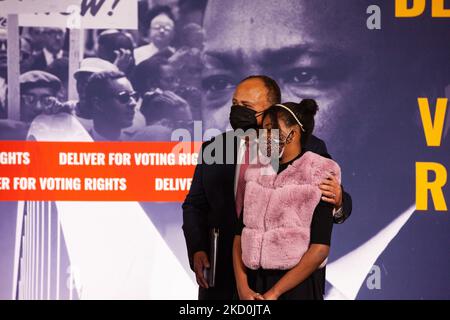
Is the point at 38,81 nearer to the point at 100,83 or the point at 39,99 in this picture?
the point at 39,99

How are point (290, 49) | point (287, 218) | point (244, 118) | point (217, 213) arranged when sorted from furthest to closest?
1. point (290, 49)
2. point (217, 213)
3. point (244, 118)
4. point (287, 218)

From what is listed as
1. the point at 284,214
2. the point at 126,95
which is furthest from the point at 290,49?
the point at 284,214

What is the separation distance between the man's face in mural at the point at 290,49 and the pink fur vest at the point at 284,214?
1.64 meters

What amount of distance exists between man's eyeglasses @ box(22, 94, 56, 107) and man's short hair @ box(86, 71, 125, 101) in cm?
22

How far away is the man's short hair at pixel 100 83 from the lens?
4.23 meters

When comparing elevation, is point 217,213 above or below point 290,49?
below

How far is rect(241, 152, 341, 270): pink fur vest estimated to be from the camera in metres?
2.56

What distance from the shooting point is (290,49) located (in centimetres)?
421

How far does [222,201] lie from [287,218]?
759mm

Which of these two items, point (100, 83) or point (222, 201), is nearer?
point (222, 201)

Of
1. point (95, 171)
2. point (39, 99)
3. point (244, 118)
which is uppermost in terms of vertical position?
point (39, 99)

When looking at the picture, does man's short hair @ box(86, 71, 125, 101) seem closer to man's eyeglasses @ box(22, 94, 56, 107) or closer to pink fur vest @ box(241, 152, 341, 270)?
man's eyeglasses @ box(22, 94, 56, 107)

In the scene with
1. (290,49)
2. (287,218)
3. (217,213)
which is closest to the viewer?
(287,218)

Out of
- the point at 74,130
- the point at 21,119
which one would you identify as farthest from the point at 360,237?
the point at 21,119
